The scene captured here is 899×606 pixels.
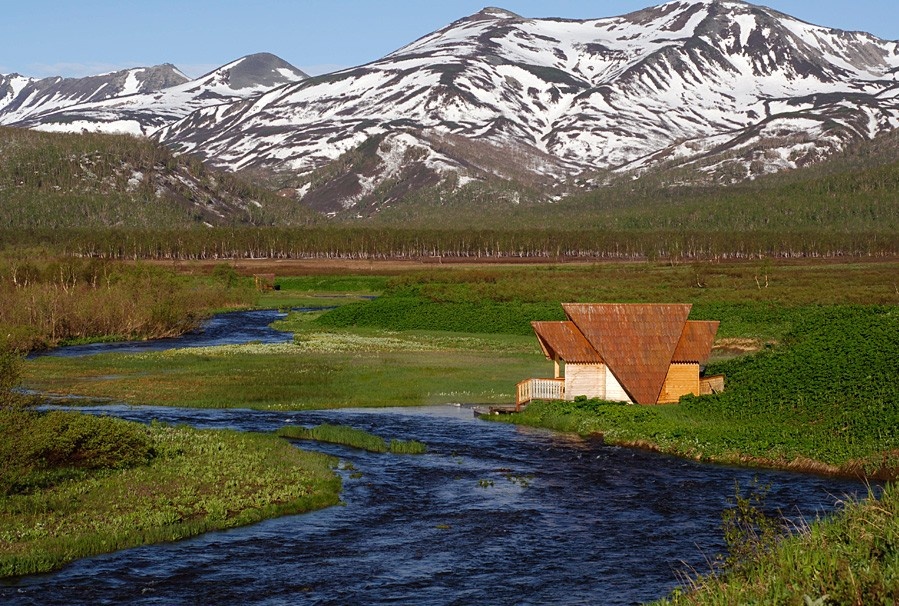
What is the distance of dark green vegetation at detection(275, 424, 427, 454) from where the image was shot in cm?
4309

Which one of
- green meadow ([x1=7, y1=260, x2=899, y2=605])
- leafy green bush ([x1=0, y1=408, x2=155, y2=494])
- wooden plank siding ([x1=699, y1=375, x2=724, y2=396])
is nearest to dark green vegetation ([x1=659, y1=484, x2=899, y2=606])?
A: green meadow ([x1=7, y1=260, x2=899, y2=605])

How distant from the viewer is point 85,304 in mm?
88562

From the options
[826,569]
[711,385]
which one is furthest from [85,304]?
[826,569]

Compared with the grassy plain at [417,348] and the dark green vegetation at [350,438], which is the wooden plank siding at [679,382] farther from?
the dark green vegetation at [350,438]

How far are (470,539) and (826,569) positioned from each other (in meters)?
14.1

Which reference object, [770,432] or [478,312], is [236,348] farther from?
[770,432]

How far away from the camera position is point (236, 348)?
78062mm

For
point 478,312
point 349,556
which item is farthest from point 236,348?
point 349,556

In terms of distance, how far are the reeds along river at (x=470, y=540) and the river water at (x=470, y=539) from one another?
0.20ft

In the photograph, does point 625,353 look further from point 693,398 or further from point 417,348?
point 417,348

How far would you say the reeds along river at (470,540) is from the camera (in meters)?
25.7

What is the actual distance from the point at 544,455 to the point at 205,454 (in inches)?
482

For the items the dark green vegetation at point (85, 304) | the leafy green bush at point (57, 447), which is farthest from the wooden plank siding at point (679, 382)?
the dark green vegetation at point (85, 304)

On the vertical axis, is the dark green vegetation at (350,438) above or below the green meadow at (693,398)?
below
